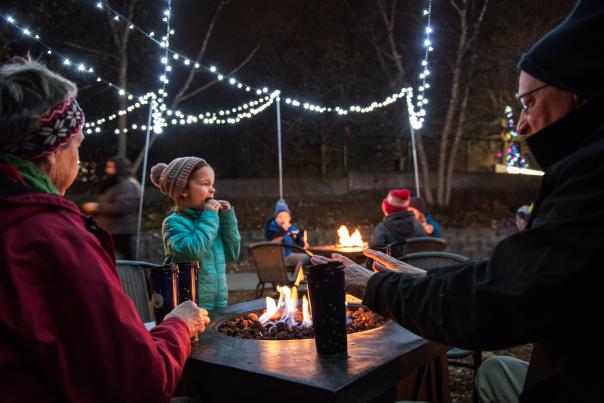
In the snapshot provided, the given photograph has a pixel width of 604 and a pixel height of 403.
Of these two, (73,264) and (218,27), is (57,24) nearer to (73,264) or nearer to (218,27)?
(218,27)

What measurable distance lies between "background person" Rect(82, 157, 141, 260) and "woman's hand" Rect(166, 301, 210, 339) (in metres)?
5.13

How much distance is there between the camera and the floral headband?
1.55 m

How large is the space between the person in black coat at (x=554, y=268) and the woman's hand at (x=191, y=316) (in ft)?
2.51

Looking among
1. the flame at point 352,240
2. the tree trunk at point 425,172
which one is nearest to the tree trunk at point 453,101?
the tree trunk at point 425,172

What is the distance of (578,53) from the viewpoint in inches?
58.4

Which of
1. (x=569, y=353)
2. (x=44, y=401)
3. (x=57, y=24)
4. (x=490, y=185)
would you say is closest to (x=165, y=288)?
(x=44, y=401)

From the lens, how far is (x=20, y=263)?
52.0 inches

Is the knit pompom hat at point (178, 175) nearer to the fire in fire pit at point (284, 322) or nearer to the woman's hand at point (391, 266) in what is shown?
the fire in fire pit at point (284, 322)

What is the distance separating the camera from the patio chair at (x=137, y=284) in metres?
3.88

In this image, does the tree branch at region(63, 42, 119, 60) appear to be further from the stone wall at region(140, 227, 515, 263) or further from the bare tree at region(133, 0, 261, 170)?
the stone wall at region(140, 227, 515, 263)

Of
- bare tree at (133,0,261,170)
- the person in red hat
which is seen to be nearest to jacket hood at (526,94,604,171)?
the person in red hat

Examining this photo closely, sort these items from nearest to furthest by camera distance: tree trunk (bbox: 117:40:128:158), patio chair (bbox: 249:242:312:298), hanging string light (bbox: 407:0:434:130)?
1. patio chair (bbox: 249:242:312:298)
2. hanging string light (bbox: 407:0:434:130)
3. tree trunk (bbox: 117:40:128:158)

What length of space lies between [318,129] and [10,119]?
15.6 meters

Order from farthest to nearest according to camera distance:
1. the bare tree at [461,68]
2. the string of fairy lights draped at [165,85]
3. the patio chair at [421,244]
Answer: the bare tree at [461,68] < the string of fairy lights draped at [165,85] < the patio chair at [421,244]
